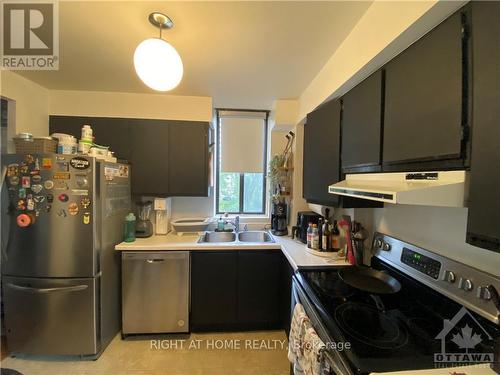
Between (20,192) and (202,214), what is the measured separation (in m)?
1.68

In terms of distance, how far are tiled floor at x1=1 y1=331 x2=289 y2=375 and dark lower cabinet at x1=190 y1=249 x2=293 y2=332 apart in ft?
0.50

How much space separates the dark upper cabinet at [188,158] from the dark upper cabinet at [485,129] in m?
2.12

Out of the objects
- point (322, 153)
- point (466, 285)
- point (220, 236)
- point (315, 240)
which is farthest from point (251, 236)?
point (466, 285)

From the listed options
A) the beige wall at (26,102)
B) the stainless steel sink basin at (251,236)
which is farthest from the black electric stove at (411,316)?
the beige wall at (26,102)

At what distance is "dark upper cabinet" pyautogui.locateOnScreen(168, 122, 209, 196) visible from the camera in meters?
2.44

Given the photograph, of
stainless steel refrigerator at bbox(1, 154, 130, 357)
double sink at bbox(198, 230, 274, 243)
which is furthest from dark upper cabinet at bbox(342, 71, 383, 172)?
stainless steel refrigerator at bbox(1, 154, 130, 357)

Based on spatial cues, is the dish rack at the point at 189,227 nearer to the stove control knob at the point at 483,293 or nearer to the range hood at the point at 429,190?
the range hood at the point at 429,190

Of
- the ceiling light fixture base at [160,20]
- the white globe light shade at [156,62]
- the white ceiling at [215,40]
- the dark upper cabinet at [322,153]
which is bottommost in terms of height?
the dark upper cabinet at [322,153]

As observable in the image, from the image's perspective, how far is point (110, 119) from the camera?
7.77 ft

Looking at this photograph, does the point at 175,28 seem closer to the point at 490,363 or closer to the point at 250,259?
the point at 250,259

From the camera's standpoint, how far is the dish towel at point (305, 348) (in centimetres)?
96

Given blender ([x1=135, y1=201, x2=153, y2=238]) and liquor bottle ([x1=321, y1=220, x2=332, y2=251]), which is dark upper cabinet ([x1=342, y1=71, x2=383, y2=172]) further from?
blender ([x1=135, y1=201, x2=153, y2=238])

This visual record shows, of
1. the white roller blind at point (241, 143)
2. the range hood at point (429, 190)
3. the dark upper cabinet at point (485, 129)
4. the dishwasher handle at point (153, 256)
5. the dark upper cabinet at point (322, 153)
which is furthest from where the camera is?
the white roller blind at point (241, 143)

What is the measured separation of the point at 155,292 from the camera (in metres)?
2.07
